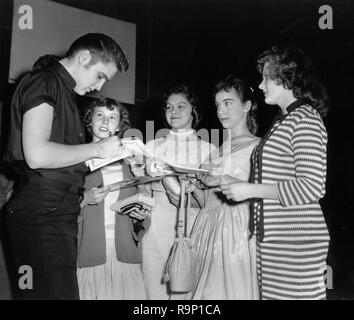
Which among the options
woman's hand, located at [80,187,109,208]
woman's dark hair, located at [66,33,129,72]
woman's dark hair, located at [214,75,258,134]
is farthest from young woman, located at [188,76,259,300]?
woman's dark hair, located at [66,33,129,72]

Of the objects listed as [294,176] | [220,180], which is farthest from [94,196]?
[294,176]

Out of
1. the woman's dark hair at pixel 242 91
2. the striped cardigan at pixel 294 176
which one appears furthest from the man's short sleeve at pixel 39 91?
the woman's dark hair at pixel 242 91

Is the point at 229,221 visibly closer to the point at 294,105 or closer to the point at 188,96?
the point at 294,105

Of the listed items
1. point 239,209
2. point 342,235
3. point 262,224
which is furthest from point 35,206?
Answer: point 342,235

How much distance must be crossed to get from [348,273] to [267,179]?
1470 millimetres

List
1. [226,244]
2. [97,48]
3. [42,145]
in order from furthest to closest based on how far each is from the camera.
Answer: [226,244]
[97,48]
[42,145]

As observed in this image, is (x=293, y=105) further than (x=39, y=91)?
Yes

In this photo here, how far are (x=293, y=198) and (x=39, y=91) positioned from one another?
86cm

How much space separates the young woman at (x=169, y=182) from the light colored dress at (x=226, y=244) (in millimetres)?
283

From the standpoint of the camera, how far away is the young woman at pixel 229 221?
169cm

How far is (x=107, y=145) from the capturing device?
4.54 ft

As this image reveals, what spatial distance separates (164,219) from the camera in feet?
7.41

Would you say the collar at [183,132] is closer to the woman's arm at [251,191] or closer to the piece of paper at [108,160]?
the piece of paper at [108,160]
